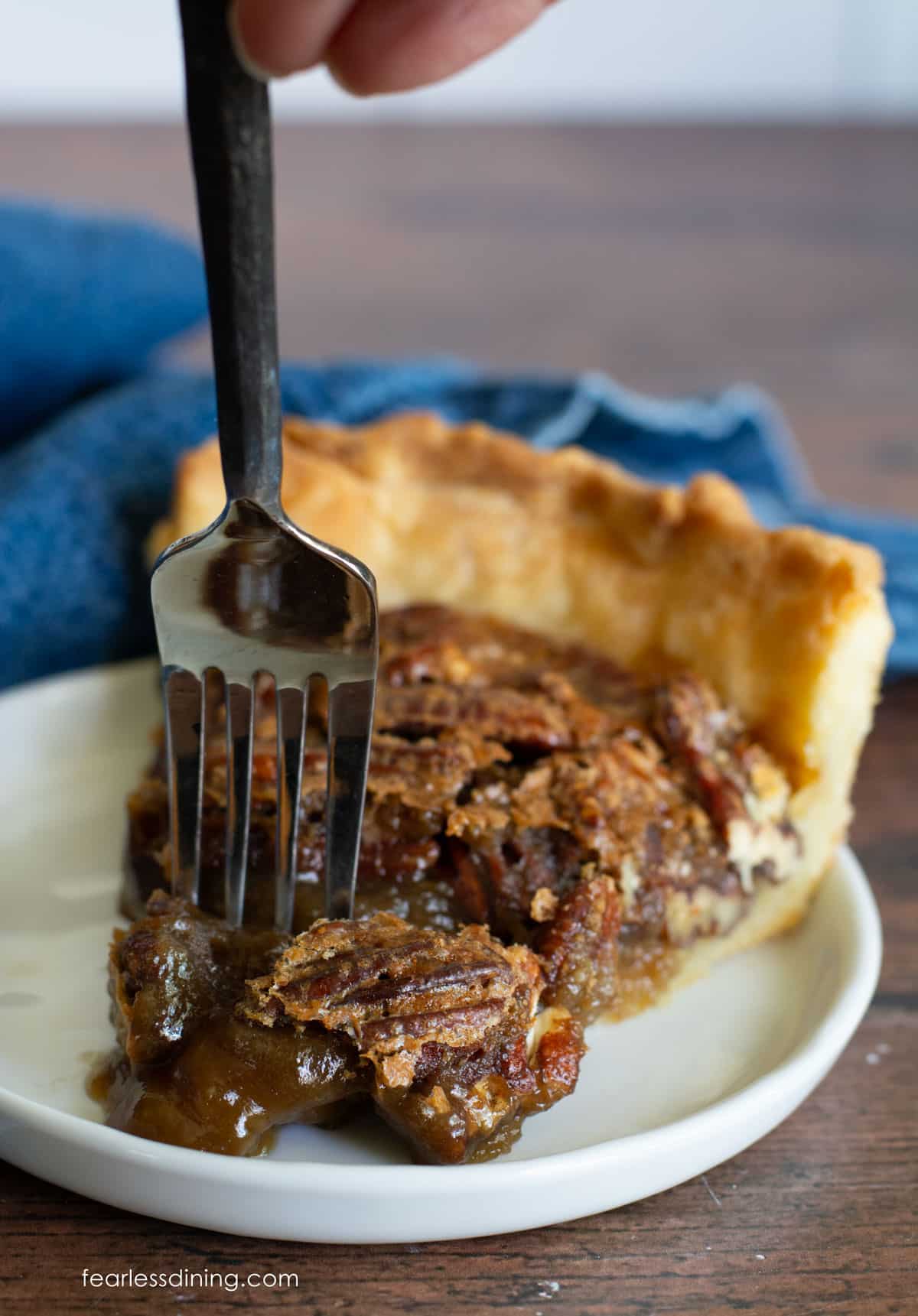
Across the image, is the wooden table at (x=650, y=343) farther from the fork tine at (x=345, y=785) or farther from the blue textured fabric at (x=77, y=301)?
the blue textured fabric at (x=77, y=301)

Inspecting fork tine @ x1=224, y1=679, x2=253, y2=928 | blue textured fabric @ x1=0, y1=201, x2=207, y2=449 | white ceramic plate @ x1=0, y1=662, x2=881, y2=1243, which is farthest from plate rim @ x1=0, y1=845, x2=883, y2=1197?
blue textured fabric @ x1=0, y1=201, x2=207, y2=449

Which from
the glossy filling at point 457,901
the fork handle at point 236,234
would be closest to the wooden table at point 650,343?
the glossy filling at point 457,901

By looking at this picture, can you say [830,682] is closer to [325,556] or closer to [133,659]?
[325,556]

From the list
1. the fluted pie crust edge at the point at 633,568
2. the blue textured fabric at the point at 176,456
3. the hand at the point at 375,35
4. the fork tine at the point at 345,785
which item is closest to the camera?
the hand at the point at 375,35

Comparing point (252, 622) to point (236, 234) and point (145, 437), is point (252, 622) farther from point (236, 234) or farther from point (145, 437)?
point (145, 437)

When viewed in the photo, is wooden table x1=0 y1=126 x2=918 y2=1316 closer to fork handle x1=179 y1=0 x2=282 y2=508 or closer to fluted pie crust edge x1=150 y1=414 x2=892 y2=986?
fluted pie crust edge x1=150 y1=414 x2=892 y2=986

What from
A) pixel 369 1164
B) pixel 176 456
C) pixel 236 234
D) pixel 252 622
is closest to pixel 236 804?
pixel 252 622

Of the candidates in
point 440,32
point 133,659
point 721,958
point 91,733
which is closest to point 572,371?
point 133,659
